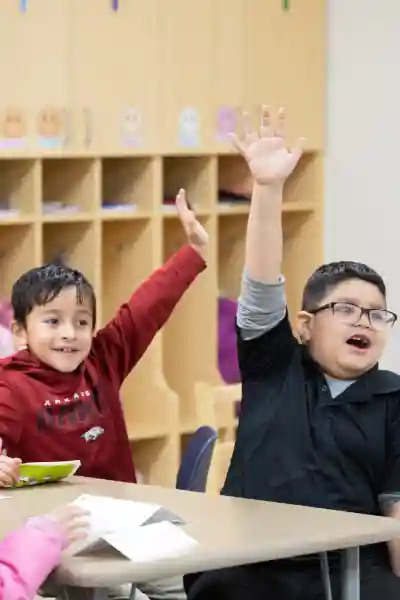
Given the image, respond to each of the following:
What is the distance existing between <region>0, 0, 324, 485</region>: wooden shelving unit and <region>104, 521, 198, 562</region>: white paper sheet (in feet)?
5.83

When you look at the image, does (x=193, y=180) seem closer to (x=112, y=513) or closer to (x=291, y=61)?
(x=291, y=61)

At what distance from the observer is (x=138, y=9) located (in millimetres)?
4469

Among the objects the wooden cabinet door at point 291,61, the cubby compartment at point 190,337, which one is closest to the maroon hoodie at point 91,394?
the cubby compartment at point 190,337

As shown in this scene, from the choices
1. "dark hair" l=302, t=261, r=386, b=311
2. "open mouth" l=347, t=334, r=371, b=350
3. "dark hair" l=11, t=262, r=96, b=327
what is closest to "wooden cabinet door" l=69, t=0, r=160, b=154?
"dark hair" l=11, t=262, r=96, b=327

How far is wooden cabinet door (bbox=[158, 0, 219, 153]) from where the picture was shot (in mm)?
4582

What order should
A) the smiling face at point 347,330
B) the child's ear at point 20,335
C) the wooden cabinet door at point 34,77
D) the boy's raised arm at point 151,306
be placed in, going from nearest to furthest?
the smiling face at point 347,330, the child's ear at point 20,335, the boy's raised arm at point 151,306, the wooden cabinet door at point 34,77

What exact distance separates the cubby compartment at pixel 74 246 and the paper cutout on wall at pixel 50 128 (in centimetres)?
31

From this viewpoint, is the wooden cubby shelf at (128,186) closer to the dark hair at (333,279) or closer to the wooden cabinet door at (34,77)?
the wooden cabinet door at (34,77)

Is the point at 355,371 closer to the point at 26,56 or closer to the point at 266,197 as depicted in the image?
the point at 266,197

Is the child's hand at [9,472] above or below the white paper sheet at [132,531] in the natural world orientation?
below

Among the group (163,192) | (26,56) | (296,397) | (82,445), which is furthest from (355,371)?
(163,192)

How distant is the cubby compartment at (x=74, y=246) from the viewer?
441 centimetres

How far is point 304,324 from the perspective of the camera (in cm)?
268

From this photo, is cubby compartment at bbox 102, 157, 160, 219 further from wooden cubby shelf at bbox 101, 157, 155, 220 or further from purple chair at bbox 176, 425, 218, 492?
purple chair at bbox 176, 425, 218, 492
